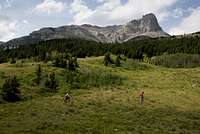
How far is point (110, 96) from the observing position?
178 feet

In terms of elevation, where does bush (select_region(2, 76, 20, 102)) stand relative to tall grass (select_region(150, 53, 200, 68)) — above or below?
below

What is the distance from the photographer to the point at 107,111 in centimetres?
4172

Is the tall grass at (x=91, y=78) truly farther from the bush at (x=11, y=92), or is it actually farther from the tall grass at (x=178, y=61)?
the tall grass at (x=178, y=61)

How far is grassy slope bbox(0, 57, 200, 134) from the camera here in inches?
1249

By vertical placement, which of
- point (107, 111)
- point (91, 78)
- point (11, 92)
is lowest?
point (107, 111)

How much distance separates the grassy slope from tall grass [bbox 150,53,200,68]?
57663 millimetres

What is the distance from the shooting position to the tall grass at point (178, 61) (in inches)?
4998

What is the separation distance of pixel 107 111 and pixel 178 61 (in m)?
95.1

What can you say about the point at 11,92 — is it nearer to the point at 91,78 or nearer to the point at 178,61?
the point at 91,78

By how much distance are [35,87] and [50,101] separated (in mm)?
9955

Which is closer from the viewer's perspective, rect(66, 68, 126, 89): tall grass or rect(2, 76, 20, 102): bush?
rect(2, 76, 20, 102): bush

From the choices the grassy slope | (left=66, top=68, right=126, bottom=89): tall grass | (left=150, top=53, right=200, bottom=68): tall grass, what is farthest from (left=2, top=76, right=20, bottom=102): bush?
(left=150, top=53, right=200, bottom=68): tall grass

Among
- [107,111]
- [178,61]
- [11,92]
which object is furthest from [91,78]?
[178,61]

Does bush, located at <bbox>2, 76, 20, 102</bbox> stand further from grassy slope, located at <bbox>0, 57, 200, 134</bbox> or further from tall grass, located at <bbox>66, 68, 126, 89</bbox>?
tall grass, located at <bbox>66, 68, 126, 89</bbox>
